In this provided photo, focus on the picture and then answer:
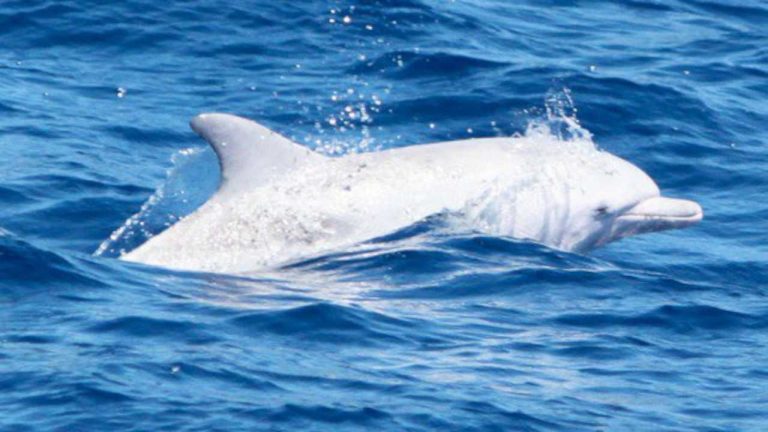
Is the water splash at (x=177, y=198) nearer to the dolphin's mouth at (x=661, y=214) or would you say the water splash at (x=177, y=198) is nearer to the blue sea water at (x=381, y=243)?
the blue sea water at (x=381, y=243)

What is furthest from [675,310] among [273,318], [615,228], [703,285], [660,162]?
[660,162]

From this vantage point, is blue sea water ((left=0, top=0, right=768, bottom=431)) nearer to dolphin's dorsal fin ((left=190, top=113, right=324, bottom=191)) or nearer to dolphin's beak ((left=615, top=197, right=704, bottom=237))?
dolphin's beak ((left=615, top=197, right=704, bottom=237))

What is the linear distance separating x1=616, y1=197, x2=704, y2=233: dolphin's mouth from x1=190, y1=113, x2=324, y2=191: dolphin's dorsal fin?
9.39 feet

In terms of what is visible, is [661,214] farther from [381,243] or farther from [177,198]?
[177,198]

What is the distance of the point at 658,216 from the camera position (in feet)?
45.2

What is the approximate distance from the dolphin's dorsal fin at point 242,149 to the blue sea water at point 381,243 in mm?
806

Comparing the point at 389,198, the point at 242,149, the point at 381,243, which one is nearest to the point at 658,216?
the point at 389,198

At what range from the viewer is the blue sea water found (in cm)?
944

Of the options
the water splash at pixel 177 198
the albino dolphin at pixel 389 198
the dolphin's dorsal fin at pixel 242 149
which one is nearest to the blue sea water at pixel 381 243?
the water splash at pixel 177 198

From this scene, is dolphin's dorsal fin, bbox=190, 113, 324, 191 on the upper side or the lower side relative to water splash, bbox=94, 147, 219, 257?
upper

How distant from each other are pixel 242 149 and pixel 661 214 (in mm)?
3432

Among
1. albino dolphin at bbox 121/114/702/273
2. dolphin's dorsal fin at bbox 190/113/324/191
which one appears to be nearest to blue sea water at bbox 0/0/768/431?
albino dolphin at bbox 121/114/702/273

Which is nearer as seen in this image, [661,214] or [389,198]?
[389,198]

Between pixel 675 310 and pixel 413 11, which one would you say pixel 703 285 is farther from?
pixel 413 11
